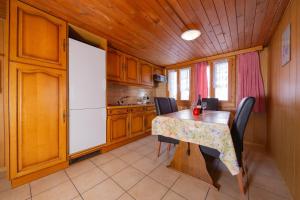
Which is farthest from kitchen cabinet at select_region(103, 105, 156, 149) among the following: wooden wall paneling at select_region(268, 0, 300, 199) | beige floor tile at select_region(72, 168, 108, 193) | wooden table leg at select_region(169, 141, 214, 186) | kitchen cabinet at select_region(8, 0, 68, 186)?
wooden wall paneling at select_region(268, 0, 300, 199)

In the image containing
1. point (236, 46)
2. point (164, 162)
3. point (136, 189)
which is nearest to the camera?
point (136, 189)

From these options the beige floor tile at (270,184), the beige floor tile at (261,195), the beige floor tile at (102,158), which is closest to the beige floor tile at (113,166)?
the beige floor tile at (102,158)

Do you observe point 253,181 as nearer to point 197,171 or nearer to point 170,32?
point 197,171

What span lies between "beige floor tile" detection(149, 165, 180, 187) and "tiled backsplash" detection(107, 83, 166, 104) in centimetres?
203

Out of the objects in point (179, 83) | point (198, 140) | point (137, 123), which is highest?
point (179, 83)

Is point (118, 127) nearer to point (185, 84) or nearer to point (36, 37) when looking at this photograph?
point (36, 37)

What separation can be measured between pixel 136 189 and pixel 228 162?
41.7 inches

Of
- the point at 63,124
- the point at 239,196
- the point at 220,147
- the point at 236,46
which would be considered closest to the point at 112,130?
the point at 63,124

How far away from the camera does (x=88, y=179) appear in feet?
5.31

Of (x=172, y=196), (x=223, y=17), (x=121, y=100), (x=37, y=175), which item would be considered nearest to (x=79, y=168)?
(x=37, y=175)

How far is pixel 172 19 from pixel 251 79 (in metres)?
2.30

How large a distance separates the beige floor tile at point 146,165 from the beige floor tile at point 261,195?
1184 mm

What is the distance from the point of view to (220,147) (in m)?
1.29

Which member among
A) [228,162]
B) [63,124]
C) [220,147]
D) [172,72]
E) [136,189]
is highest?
[172,72]
